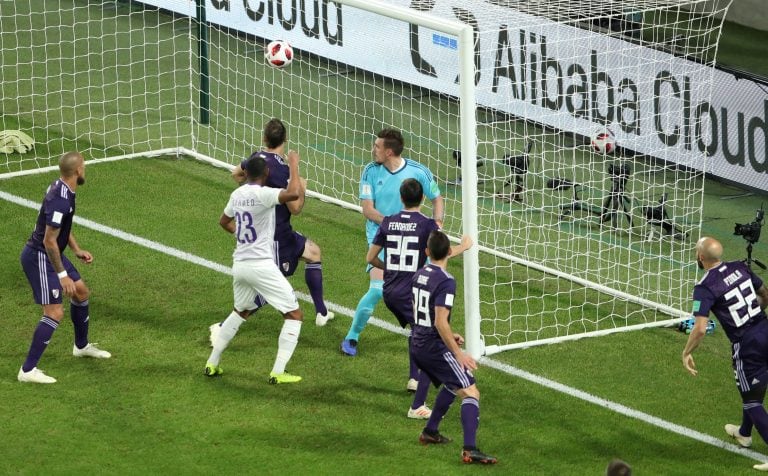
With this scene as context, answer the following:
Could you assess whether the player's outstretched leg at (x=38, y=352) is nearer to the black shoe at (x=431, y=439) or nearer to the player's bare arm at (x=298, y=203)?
the player's bare arm at (x=298, y=203)

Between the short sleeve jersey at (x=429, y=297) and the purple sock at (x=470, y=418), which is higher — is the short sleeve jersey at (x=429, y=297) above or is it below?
above

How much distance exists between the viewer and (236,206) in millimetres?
10438

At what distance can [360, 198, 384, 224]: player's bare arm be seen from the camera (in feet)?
36.6

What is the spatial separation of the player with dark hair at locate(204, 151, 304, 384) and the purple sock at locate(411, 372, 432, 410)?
1128mm

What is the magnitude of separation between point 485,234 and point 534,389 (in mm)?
3484

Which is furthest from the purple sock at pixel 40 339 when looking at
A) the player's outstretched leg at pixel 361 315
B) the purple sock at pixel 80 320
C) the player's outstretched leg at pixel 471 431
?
the player's outstretched leg at pixel 471 431

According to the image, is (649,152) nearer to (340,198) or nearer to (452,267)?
(452,267)

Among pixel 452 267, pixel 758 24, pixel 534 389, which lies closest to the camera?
pixel 534 389

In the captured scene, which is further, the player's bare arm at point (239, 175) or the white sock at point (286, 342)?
the player's bare arm at point (239, 175)

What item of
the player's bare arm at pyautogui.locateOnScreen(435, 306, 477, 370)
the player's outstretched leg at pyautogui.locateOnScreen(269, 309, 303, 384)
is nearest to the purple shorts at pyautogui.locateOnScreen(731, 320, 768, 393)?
the player's bare arm at pyautogui.locateOnScreen(435, 306, 477, 370)

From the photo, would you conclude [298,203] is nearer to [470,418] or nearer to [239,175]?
[239,175]

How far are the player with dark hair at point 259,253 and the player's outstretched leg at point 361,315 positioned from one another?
88 cm

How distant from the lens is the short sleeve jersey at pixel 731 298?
9.84 metres

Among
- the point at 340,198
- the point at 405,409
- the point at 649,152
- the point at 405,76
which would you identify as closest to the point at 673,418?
the point at 405,409
